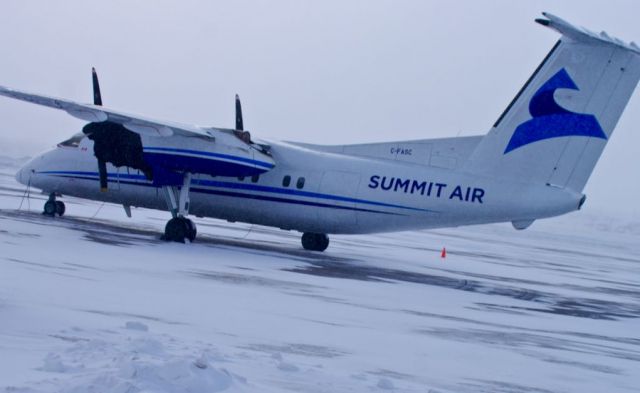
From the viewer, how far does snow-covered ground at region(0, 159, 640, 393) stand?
828 centimetres

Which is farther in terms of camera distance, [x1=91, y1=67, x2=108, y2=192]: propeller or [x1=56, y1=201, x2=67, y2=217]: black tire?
[x1=56, y1=201, x2=67, y2=217]: black tire

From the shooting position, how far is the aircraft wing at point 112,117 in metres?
22.0

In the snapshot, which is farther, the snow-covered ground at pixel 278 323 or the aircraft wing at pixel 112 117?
the aircraft wing at pixel 112 117

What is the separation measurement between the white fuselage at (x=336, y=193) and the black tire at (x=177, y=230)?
1.69 m

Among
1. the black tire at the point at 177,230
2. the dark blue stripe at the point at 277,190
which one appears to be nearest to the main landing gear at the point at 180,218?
the black tire at the point at 177,230

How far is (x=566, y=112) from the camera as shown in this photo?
21.1 m

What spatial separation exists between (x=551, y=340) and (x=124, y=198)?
1582cm

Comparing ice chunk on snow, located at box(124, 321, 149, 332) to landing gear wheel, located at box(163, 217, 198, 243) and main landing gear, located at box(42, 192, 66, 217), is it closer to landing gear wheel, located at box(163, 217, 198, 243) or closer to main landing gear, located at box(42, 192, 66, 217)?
landing gear wheel, located at box(163, 217, 198, 243)

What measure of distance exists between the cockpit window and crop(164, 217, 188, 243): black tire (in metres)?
5.22

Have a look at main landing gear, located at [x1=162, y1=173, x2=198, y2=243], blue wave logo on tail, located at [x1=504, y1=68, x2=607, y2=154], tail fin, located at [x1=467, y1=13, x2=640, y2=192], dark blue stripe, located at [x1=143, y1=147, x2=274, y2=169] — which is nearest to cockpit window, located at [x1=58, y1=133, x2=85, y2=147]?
dark blue stripe, located at [x1=143, y1=147, x2=274, y2=169]

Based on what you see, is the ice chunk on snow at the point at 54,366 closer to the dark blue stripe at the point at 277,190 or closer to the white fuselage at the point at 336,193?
the white fuselage at the point at 336,193

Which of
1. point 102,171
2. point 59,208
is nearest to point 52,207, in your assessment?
point 59,208

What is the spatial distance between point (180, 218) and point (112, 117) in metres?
3.23

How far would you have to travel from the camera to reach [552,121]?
836 inches
